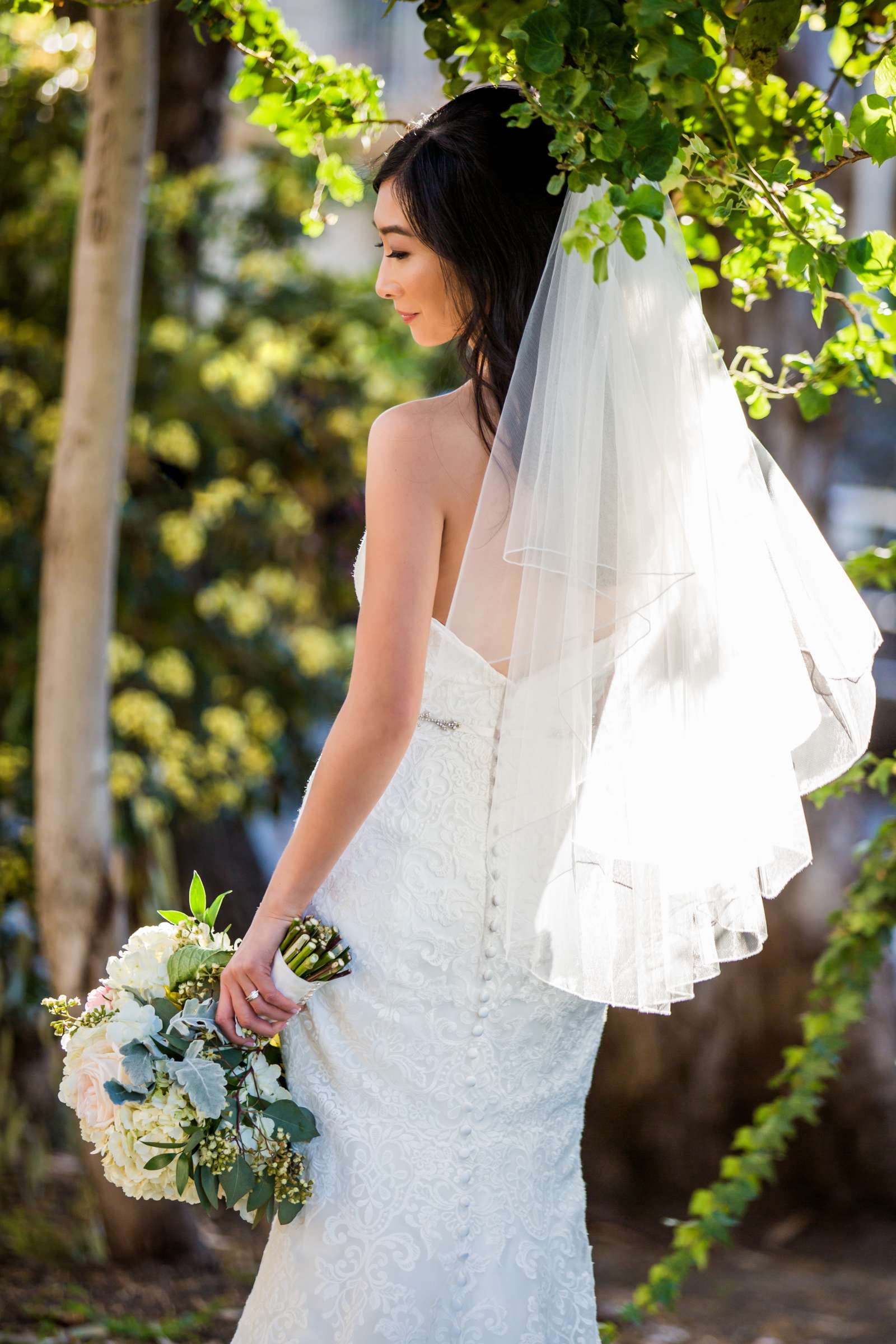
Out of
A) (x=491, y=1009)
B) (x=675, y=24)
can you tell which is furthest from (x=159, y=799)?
(x=675, y=24)

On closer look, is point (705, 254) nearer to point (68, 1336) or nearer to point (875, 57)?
point (875, 57)

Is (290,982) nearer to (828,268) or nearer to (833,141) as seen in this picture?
(828,268)

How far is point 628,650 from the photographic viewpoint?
61.3 inches

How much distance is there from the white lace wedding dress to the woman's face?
0.33 m

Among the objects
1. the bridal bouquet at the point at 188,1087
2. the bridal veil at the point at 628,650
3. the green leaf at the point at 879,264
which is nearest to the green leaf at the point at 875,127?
the green leaf at the point at 879,264

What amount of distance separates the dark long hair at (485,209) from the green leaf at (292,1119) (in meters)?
0.91

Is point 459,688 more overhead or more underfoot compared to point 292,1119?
more overhead

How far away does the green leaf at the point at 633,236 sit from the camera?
4.37ft

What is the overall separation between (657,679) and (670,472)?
26 cm

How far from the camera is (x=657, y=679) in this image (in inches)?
61.7

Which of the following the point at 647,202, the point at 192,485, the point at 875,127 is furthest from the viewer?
the point at 192,485

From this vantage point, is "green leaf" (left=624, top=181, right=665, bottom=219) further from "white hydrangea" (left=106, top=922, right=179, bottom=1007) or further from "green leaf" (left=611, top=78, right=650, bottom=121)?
"white hydrangea" (left=106, top=922, right=179, bottom=1007)

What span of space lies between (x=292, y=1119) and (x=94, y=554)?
5.33ft

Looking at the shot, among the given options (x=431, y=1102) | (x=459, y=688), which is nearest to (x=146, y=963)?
(x=431, y=1102)
